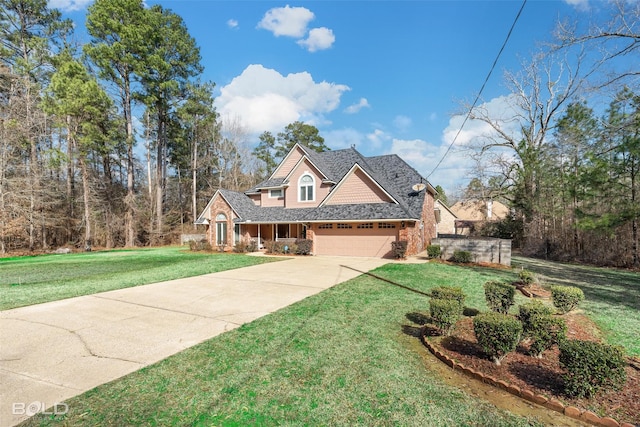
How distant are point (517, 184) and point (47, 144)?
135ft

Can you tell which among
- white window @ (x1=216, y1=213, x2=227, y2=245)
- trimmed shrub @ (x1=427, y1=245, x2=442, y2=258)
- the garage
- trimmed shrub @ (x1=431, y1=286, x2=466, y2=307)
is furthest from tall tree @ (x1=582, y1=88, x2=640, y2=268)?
white window @ (x1=216, y1=213, x2=227, y2=245)

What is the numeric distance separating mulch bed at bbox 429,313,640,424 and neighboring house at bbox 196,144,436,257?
409 inches

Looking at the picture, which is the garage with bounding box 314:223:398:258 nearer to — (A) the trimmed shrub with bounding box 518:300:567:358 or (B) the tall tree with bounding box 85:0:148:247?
(A) the trimmed shrub with bounding box 518:300:567:358

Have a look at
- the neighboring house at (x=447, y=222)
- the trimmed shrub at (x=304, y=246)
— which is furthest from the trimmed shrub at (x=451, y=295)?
the neighboring house at (x=447, y=222)

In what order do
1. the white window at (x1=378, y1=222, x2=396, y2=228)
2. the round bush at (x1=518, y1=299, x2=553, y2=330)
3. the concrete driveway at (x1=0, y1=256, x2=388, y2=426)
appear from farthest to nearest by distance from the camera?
the white window at (x1=378, y1=222, x2=396, y2=228) < the round bush at (x1=518, y1=299, x2=553, y2=330) < the concrete driveway at (x1=0, y1=256, x2=388, y2=426)

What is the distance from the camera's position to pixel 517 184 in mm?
22703

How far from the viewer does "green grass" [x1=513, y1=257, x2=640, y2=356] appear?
4.89 m

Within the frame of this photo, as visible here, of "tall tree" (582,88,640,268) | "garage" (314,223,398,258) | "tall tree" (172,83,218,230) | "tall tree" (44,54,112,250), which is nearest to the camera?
"tall tree" (582,88,640,268)

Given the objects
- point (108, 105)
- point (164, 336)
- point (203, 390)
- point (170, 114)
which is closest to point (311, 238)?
point (164, 336)

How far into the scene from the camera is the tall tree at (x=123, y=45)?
72.8 ft

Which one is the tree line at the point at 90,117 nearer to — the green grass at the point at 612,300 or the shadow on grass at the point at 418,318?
the shadow on grass at the point at 418,318

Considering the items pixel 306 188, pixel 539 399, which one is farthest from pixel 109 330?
pixel 306 188

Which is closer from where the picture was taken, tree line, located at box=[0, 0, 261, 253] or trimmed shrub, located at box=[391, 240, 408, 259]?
trimmed shrub, located at box=[391, 240, 408, 259]

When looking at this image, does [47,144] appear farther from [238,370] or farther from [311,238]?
[238,370]
